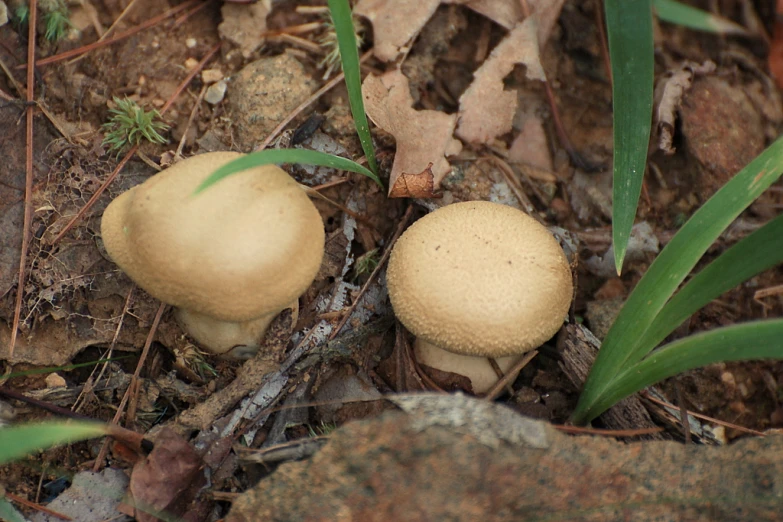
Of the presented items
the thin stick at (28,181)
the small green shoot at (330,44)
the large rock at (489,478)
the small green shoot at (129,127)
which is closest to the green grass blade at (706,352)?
the large rock at (489,478)

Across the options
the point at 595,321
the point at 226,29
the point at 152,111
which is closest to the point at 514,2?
the point at 226,29

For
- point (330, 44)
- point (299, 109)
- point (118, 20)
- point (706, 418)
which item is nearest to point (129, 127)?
point (118, 20)

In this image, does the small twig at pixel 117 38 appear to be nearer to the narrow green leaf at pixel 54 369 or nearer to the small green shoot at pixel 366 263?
the narrow green leaf at pixel 54 369

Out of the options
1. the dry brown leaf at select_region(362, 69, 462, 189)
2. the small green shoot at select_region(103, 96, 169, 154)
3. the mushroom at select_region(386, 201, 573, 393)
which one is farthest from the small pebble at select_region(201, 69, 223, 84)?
the mushroom at select_region(386, 201, 573, 393)

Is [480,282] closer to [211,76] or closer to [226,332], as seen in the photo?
[226,332]

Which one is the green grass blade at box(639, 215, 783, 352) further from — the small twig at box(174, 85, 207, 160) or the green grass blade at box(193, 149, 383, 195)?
the small twig at box(174, 85, 207, 160)

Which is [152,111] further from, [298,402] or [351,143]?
[298,402]
